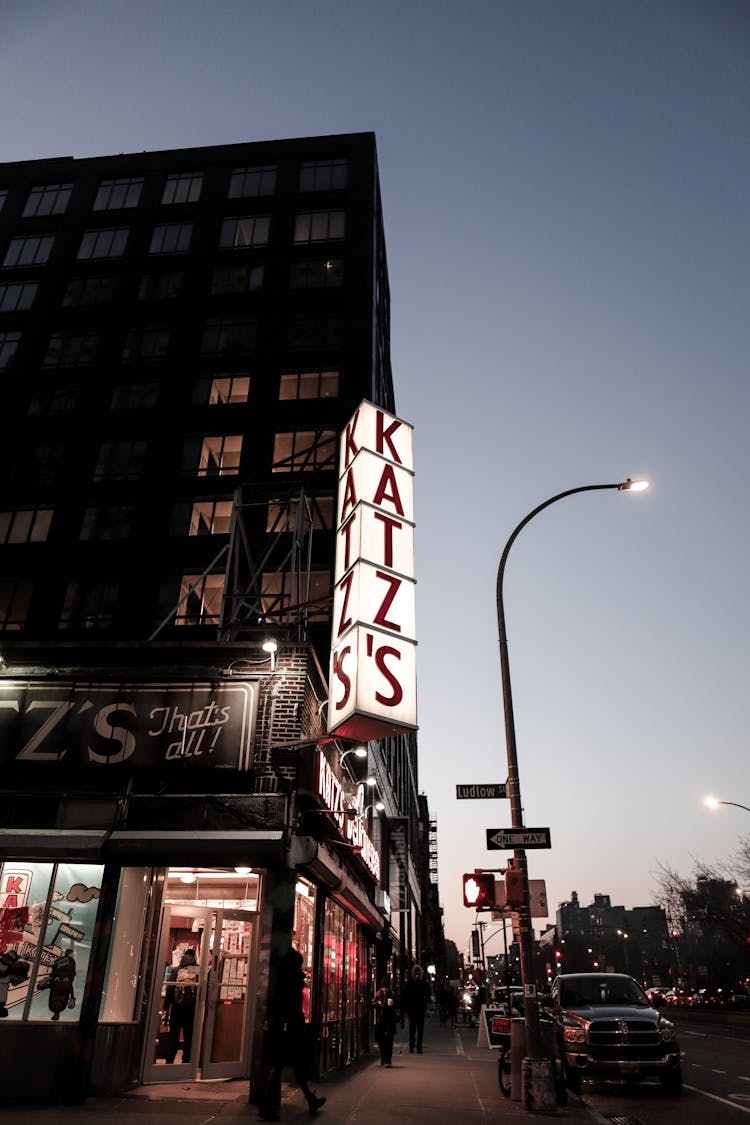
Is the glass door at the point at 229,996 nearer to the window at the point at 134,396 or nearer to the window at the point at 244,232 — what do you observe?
the window at the point at 134,396

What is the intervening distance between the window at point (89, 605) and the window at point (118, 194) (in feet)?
78.2

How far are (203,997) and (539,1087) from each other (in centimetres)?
589

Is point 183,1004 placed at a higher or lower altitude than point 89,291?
lower

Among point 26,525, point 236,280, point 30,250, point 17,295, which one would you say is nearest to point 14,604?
point 26,525

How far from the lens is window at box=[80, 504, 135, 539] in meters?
33.3

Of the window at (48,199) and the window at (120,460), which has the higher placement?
the window at (48,199)

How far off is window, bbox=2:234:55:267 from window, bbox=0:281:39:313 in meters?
1.52

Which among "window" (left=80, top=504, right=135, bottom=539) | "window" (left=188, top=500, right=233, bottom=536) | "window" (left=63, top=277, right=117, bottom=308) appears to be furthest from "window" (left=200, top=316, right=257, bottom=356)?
"window" (left=80, top=504, right=135, bottom=539)

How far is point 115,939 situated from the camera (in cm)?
1177

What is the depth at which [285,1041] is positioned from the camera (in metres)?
9.55

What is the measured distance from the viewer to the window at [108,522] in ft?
109

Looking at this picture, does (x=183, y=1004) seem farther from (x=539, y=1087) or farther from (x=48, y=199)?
(x=48, y=199)

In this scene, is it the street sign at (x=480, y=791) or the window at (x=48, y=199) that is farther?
the window at (x=48, y=199)

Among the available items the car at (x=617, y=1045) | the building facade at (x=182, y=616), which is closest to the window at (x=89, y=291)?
the building facade at (x=182, y=616)
